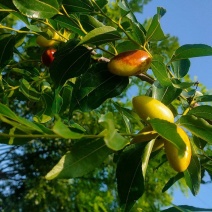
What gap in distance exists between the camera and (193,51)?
3.09 ft

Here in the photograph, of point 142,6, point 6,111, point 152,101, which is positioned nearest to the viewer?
point 6,111

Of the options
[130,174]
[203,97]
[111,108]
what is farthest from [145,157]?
[111,108]

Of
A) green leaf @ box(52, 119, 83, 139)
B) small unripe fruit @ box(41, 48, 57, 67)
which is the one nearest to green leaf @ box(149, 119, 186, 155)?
green leaf @ box(52, 119, 83, 139)

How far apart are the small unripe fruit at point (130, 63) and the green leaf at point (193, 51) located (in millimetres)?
101

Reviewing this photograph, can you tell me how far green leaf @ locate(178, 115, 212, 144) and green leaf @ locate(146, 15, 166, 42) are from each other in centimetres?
17

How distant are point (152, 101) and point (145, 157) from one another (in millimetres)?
111

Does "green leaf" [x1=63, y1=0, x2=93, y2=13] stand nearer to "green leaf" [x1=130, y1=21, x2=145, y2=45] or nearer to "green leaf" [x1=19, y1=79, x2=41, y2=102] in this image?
"green leaf" [x1=130, y1=21, x2=145, y2=45]

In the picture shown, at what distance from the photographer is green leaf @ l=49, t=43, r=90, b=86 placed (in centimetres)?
98

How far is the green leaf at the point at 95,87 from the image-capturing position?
0.96 m

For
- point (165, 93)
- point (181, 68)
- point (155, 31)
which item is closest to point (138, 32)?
point (155, 31)

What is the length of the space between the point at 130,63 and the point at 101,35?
0.26ft

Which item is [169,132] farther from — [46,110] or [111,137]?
[46,110]

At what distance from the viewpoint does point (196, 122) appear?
0.84m

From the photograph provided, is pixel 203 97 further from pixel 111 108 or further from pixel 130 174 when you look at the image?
pixel 111 108
